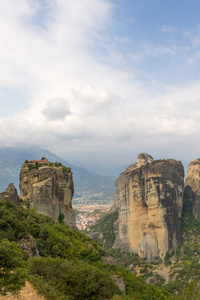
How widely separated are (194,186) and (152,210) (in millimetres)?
18825

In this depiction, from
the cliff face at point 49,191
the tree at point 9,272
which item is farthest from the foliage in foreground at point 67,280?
the cliff face at point 49,191

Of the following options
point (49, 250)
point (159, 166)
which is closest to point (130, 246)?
point (159, 166)

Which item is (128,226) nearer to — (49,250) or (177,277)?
(177,277)

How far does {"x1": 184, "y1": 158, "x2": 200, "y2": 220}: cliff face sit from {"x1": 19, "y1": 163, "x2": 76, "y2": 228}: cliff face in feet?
130

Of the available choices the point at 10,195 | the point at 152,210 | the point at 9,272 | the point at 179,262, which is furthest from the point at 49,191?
the point at 179,262

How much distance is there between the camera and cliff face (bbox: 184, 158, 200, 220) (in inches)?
2592

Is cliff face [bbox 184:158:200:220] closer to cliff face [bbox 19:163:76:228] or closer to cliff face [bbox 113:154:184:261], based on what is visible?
cliff face [bbox 113:154:184:261]

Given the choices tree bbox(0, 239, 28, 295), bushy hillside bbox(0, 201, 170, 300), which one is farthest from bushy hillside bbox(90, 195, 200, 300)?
tree bbox(0, 239, 28, 295)

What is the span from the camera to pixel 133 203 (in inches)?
2461

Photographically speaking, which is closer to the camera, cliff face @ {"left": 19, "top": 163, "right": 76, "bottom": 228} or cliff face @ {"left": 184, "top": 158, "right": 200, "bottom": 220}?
cliff face @ {"left": 19, "top": 163, "right": 76, "bottom": 228}

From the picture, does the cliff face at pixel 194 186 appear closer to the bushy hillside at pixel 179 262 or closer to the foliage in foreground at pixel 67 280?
the bushy hillside at pixel 179 262

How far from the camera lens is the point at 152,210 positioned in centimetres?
5897

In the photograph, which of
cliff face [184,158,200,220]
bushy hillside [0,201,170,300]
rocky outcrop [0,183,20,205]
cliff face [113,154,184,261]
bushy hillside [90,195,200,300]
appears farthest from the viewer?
cliff face [184,158,200,220]

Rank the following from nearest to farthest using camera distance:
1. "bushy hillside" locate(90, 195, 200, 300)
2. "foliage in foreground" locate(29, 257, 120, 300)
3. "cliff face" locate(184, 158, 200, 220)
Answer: "foliage in foreground" locate(29, 257, 120, 300) < "bushy hillside" locate(90, 195, 200, 300) < "cliff face" locate(184, 158, 200, 220)
